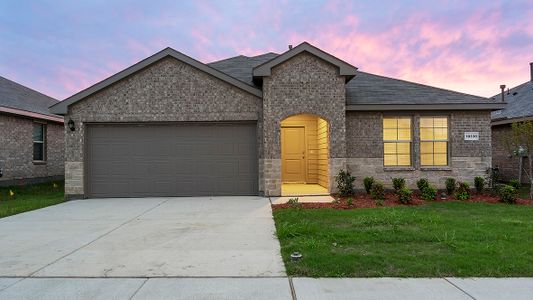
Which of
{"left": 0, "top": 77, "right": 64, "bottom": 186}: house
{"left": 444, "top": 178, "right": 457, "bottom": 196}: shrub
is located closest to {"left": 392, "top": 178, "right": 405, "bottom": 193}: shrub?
{"left": 444, "top": 178, "right": 457, "bottom": 196}: shrub

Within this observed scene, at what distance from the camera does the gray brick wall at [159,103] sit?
12797 millimetres

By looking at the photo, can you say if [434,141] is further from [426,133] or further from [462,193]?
[462,193]

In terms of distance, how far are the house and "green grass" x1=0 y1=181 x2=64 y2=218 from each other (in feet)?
2.87

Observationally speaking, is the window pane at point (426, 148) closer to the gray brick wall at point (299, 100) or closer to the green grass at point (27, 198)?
the gray brick wall at point (299, 100)

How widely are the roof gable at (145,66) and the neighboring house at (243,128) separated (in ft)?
0.11

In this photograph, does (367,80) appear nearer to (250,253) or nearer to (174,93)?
(174,93)

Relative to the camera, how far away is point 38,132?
1864cm

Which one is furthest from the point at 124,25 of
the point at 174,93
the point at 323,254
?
the point at 323,254

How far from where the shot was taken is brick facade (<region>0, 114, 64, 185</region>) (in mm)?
16328

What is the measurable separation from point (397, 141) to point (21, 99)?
1706 cm

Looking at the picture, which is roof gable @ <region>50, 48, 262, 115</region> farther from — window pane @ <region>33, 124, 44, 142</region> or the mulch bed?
window pane @ <region>33, 124, 44, 142</region>

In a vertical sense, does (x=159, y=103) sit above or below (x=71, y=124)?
above
